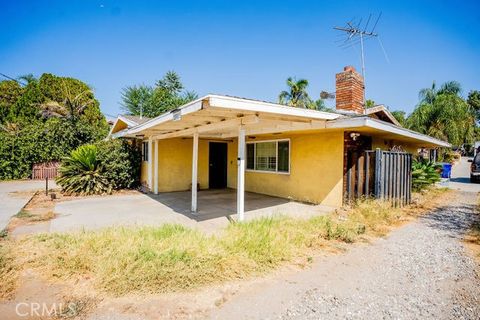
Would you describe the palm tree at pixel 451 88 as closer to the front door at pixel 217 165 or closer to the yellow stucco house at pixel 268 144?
the yellow stucco house at pixel 268 144

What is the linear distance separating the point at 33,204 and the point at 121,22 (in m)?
7.93

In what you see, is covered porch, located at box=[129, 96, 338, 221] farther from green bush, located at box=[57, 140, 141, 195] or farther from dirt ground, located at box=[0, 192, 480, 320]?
dirt ground, located at box=[0, 192, 480, 320]

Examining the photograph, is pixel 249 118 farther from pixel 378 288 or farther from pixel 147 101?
pixel 147 101

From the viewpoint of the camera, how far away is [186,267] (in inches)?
132

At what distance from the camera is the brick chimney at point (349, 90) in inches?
355

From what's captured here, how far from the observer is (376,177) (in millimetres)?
7082

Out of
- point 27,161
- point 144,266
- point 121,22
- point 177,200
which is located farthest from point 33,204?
point 27,161

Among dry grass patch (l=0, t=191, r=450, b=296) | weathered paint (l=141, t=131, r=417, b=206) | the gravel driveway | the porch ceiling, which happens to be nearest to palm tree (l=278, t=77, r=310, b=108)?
weathered paint (l=141, t=131, r=417, b=206)

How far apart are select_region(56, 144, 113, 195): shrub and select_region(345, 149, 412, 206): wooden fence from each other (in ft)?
29.7

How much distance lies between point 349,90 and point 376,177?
3585 mm

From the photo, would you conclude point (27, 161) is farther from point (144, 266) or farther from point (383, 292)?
point (383, 292)

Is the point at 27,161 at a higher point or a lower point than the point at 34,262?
higher

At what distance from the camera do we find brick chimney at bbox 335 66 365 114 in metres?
9.02

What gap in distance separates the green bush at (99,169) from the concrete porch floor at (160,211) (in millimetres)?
948
